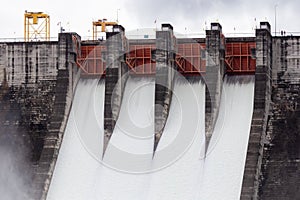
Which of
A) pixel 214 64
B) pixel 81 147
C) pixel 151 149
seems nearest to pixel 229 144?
pixel 151 149

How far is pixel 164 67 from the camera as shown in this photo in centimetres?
6538

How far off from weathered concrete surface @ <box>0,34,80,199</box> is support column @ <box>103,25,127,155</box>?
3.13m

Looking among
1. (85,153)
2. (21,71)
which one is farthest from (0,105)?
(85,153)

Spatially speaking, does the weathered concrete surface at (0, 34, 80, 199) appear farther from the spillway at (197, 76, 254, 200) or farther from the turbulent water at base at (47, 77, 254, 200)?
the spillway at (197, 76, 254, 200)

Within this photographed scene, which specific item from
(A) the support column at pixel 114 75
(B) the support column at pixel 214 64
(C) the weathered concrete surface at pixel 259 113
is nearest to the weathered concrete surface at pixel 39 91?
(A) the support column at pixel 114 75

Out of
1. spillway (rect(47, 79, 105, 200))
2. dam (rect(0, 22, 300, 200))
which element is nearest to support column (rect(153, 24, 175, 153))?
dam (rect(0, 22, 300, 200))

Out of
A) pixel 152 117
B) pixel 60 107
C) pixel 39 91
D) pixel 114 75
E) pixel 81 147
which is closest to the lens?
pixel 81 147

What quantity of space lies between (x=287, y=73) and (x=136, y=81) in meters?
11.6

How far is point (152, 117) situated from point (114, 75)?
14.4 feet

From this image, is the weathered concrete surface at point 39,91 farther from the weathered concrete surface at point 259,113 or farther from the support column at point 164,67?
the weathered concrete surface at point 259,113

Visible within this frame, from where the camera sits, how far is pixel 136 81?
68.0 m

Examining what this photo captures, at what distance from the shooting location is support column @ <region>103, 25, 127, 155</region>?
214 ft

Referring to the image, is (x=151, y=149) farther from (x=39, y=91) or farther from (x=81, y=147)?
(x=39, y=91)

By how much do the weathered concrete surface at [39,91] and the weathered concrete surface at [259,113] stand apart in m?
14.4
